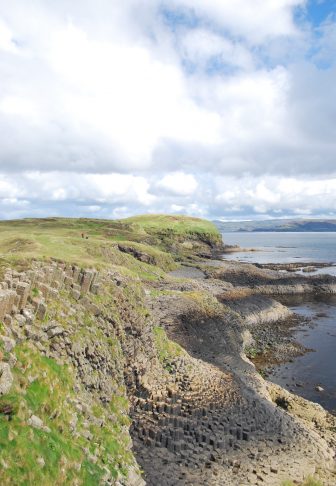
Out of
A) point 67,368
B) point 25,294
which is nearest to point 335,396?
point 67,368

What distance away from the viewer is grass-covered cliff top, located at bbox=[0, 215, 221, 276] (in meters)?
41.3

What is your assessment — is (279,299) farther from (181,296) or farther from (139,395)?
(139,395)

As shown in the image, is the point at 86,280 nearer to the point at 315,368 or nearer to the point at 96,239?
the point at 315,368

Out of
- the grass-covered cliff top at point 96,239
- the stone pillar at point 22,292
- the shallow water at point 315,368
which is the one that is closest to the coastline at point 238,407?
the shallow water at point 315,368

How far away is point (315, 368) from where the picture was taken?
1799 inches

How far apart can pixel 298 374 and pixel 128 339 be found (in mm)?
25374

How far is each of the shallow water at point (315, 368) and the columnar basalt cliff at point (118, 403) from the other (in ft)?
16.9

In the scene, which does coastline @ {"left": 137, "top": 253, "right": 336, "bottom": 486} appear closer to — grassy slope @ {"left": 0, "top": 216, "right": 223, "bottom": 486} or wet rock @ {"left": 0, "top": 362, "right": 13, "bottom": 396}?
grassy slope @ {"left": 0, "top": 216, "right": 223, "bottom": 486}

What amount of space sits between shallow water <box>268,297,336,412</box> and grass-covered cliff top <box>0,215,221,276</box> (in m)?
24.4

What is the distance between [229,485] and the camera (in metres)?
20.3

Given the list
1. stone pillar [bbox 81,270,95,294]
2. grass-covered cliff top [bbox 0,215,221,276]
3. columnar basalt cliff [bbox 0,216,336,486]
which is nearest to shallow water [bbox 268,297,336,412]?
columnar basalt cliff [bbox 0,216,336,486]

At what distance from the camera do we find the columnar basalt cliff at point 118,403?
14328 millimetres

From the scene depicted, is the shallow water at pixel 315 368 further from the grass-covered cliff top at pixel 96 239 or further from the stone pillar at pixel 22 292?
the stone pillar at pixel 22 292

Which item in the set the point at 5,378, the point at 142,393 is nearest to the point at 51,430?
the point at 5,378
